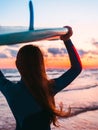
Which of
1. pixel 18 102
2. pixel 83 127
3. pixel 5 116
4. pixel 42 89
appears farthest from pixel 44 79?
pixel 5 116

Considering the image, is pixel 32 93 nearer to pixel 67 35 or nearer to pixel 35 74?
pixel 35 74

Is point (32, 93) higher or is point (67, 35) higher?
point (67, 35)

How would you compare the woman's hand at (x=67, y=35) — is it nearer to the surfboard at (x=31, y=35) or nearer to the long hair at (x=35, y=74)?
the surfboard at (x=31, y=35)

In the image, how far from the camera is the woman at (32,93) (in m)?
2.55

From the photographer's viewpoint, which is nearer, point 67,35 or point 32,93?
point 32,93

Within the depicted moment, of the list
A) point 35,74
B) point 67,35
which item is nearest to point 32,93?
point 35,74

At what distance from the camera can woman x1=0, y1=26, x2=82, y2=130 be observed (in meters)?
2.55

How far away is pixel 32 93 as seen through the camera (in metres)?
2.60

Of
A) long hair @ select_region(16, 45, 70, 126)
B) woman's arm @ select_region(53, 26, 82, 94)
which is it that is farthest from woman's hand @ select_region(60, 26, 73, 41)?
long hair @ select_region(16, 45, 70, 126)

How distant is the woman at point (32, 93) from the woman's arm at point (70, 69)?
0.15ft

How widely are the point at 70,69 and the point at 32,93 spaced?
1.31 ft

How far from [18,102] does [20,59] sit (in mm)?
318

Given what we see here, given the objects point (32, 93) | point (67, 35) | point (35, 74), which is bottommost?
point (32, 93)

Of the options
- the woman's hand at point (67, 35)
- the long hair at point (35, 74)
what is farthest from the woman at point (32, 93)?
the woman's hand at point (67, 35)
